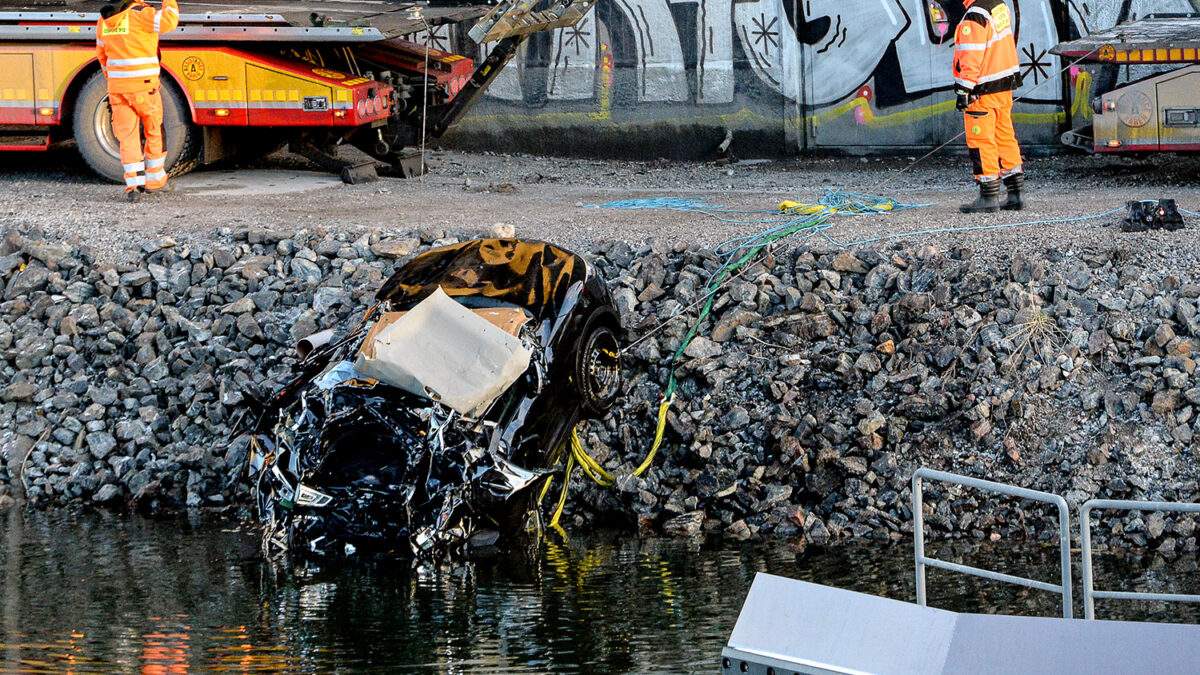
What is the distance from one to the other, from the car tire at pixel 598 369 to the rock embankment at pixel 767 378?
0.48m

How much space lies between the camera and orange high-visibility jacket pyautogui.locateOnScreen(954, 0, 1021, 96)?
1010cm

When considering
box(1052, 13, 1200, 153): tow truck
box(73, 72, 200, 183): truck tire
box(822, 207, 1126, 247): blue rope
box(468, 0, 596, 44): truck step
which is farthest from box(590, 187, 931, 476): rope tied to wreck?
box(73, 72, 200, 183): truck tire

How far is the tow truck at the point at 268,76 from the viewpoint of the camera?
12180 mm

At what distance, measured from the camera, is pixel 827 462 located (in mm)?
8336

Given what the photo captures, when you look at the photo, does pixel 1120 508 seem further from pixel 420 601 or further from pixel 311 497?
pixel 311 497

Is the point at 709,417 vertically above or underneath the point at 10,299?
underneath

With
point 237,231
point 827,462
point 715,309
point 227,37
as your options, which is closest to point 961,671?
point 827,462

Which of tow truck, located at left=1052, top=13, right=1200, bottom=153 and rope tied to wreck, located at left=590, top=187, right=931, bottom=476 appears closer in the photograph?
rope tied to wreck, located at left=590, top=187, right=931, bottom=476

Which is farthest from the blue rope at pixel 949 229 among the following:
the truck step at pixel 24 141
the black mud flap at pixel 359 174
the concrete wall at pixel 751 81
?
the truck step at pixel 24 141

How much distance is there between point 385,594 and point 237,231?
431cm

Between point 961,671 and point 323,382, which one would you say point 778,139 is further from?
point 961,671

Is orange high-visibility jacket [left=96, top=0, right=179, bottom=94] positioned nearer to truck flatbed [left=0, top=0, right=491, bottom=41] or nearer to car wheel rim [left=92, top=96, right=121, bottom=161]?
truck flatbed [left=0, top=0, right=491, bottom=41]

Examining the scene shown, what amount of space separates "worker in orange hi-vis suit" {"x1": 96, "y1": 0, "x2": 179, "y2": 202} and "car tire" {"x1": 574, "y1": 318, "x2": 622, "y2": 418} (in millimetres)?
5195

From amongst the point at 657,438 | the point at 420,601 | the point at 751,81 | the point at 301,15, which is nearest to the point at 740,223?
the point at 657,438
